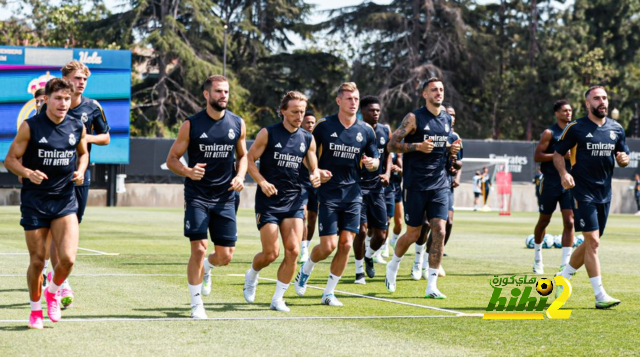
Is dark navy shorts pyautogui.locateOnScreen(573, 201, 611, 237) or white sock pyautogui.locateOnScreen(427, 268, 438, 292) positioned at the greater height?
dark navy shorts pyautogui.locateOnScreen(573, 201, 611, 237)

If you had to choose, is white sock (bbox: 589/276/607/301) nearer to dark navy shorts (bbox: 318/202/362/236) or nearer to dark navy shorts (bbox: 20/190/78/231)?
dark navy shorts (bbox: 318/202/362/236)

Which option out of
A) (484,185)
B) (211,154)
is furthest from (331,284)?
(484,185)

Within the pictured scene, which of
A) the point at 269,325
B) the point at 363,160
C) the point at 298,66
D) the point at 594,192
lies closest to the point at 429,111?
the point at 363,160

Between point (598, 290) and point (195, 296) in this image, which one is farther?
point (598, 290)

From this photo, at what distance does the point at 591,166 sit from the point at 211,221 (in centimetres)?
421

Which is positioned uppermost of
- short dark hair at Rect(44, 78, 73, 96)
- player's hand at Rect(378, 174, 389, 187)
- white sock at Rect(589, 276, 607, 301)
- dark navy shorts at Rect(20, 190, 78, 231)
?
short dark hair at Rect(44, 78, 73, 96)

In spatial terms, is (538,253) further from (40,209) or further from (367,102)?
(40,209)

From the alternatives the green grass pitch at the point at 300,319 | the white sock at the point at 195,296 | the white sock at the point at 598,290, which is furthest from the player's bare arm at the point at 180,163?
the white sock at the point at 598,290

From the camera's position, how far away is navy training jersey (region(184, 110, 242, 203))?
9.28 m

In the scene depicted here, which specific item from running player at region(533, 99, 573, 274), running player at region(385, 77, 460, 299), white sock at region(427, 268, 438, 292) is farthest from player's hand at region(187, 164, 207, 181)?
running player at region(533, 99, 573, 274)

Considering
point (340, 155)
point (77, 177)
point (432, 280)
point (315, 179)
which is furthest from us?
point (432, 280)

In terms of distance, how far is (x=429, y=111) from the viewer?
11570mm

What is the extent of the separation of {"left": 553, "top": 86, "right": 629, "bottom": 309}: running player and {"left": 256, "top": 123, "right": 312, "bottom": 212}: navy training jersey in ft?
9.55

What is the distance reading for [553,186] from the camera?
46.3 ft
